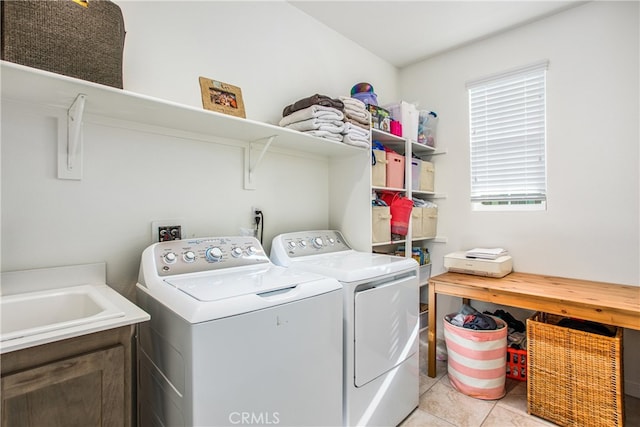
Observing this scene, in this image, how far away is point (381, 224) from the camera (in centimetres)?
228

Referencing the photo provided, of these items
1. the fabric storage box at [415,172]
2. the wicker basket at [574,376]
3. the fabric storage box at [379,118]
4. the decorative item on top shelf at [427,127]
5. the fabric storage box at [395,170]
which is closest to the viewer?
the wicker basket at [574,376]

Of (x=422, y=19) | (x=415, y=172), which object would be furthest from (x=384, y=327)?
(x=422, y=19)

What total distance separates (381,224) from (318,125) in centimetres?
87

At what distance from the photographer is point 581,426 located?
66.1 inches

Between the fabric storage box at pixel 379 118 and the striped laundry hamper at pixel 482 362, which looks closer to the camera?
the striped laundry hamper at pixel 482 362

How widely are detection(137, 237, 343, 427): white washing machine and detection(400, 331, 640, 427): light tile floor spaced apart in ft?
2.53

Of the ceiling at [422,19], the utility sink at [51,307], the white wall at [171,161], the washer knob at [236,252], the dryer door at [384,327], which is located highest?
the ceiling at [422,19]

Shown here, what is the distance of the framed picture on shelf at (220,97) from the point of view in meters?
1.48

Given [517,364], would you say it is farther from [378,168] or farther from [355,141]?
[355,141]

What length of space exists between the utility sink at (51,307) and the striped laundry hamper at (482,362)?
193 centimetres

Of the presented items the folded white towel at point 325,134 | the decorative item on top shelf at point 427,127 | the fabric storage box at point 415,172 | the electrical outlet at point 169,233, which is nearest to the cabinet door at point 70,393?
the electrical outlet at point 169,233

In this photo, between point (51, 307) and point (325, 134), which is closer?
point (51, 307)

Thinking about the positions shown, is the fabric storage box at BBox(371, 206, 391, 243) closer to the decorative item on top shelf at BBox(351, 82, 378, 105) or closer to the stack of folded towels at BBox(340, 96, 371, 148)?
the stack of folded towels at BBox(340, 96, 371, 148)

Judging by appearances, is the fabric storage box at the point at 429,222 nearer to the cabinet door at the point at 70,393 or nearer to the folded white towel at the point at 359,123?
the folded white towel at the point at 359,123
